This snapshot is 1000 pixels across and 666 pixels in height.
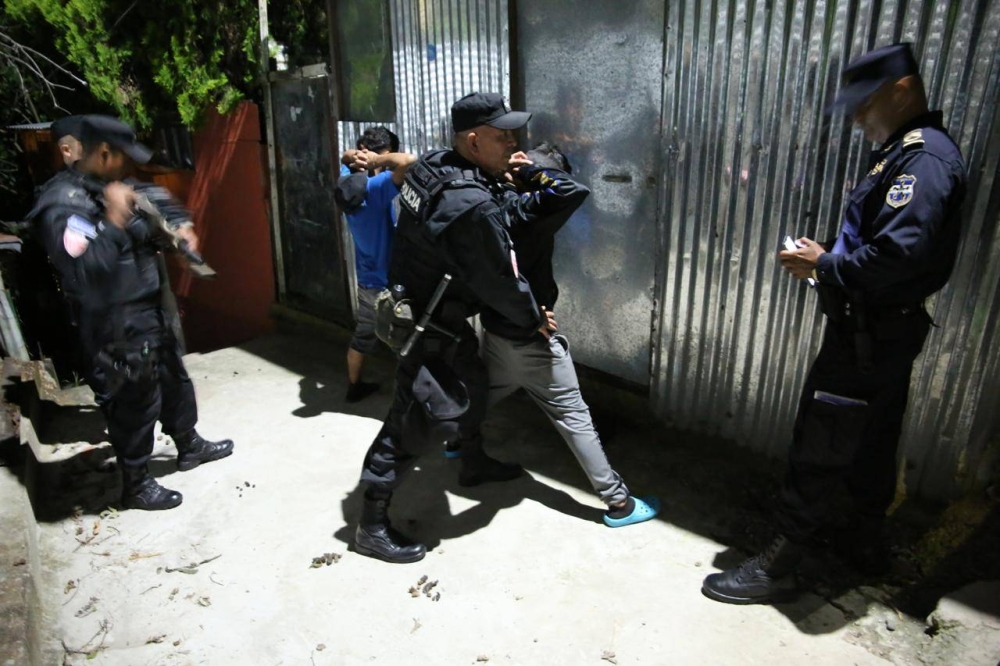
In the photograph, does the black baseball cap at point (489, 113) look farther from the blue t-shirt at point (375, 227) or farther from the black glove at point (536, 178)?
the blue t-shirt at point (375, 227)

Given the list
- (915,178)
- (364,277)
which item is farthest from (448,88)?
(915,178)

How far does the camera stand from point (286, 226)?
21.8 feet

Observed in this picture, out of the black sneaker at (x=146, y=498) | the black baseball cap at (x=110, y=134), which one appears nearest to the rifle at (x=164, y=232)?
the black baseball cap at (x=110, y=134)

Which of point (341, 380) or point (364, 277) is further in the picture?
point (341, 380)

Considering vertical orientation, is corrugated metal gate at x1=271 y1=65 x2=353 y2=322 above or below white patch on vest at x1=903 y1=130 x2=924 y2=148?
below

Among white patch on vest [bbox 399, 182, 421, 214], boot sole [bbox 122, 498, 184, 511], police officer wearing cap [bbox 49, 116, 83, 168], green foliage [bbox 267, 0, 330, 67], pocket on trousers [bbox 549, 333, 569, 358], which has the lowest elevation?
boot sole [bbox 122, 498, 184, 511]

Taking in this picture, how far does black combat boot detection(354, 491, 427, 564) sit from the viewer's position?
324 centimetres

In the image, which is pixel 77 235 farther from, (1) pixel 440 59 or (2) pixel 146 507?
(1) pixel 440 59

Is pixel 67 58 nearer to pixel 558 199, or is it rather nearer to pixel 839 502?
pixel 558 199

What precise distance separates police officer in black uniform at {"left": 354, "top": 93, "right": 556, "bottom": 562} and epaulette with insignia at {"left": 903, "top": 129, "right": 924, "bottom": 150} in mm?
1425

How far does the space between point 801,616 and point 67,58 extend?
7.51 meters

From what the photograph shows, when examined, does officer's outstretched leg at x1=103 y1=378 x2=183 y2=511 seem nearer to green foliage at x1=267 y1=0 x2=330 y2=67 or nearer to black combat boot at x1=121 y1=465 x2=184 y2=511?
black combat boot at x1=121 y1=465 x2=184 y2=511

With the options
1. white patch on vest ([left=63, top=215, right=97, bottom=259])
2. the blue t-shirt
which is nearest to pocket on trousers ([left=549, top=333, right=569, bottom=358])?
the blue t-shirt

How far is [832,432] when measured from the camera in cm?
263
